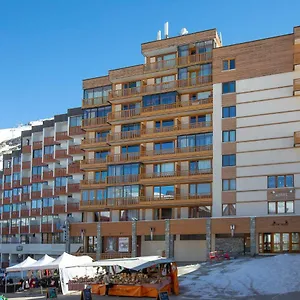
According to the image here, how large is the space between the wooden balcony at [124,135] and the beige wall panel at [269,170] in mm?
13794

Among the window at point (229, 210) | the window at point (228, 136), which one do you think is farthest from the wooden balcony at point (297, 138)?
the window at point (229, 210)

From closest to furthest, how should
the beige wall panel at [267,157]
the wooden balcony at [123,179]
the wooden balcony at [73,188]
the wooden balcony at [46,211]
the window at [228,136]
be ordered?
the beige wall panel at [267,157], the window at [228,136], the wooden balcony at [123,179], the wooden balcony at [73,188], the wooden balcony at [46,211]

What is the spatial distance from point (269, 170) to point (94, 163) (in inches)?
900

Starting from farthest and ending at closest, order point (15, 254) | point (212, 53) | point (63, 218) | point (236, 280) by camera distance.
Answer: point (15, 254), point (63, 218), point (212, 53), point (236, 280)

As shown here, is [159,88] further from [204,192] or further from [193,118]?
[204,192]

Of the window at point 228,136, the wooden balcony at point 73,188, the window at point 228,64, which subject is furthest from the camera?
the wooden balcony at point 73,188

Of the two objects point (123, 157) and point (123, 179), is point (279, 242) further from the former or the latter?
point (123, 157)

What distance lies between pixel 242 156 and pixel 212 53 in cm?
1218

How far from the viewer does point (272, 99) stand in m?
57.4

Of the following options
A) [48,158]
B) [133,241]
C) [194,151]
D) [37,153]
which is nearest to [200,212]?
[194,151]

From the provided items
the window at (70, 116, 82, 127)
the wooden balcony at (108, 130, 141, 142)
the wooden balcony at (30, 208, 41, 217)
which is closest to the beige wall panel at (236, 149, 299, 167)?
the wooden balcony at (108, 130, 141, 142)

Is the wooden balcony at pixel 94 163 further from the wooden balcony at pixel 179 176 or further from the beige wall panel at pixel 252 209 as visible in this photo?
the beige wall panel at pixel 252 209

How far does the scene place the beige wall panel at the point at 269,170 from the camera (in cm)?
5584

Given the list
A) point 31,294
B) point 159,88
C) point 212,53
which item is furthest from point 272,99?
point 31,294
